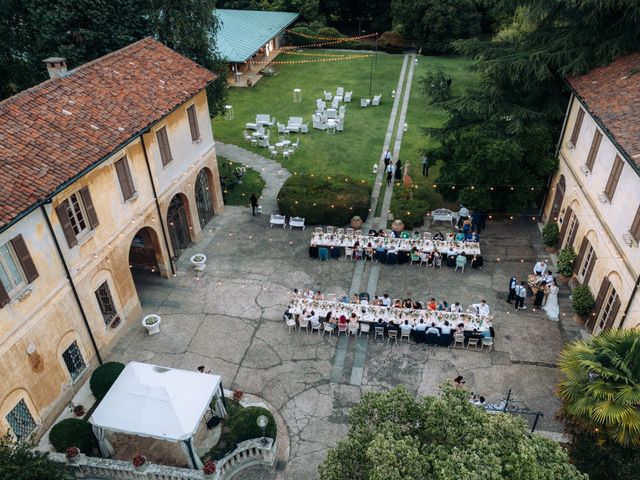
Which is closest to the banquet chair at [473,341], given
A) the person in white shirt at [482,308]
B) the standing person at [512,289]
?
the person in white shirt at [482,308]

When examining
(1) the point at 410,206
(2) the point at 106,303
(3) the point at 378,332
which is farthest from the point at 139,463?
(1) the point at 410,206

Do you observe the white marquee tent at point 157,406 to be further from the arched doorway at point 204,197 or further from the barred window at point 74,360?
the arched doorway at point 204,197

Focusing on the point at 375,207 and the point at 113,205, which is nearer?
the point at 113,205

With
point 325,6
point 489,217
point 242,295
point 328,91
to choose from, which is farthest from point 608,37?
point 325,6

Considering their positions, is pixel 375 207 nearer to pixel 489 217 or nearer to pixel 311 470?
pixel 489 217

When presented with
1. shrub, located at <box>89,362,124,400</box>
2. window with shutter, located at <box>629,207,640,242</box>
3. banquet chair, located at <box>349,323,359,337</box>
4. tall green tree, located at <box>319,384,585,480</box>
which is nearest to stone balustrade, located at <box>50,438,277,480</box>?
shrub, located at <box>89,362,124,400</box>

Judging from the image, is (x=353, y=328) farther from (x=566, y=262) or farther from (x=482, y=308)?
(x=566, y=262)
